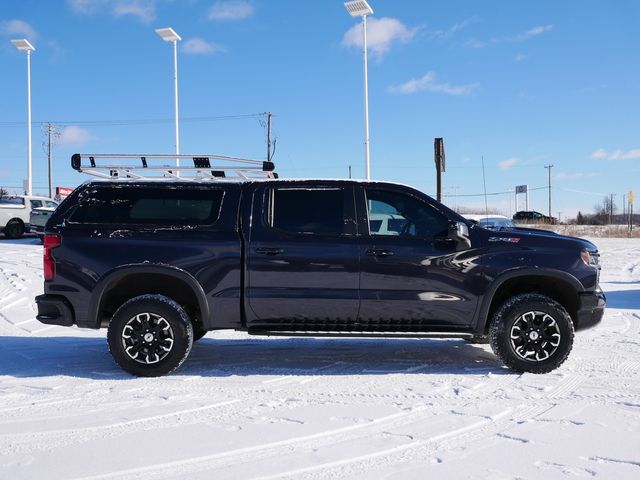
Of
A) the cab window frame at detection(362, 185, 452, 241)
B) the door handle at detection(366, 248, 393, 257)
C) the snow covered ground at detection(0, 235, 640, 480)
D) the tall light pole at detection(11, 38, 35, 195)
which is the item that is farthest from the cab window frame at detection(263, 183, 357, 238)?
the tall light pole at detection(11, 38, 35, 195)

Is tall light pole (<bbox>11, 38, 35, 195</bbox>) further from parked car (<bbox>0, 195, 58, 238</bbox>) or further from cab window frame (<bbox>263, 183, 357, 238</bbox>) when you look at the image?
cab window frame (<bbox>263, 183, 357, 238</bbox>)

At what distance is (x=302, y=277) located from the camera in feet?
17.8

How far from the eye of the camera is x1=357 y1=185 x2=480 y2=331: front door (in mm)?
5430

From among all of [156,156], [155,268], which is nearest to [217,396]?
[155,268]

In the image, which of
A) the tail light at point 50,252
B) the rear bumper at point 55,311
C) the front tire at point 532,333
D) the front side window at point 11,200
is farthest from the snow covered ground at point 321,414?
the front side window at point 11,200

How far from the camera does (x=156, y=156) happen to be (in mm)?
5812

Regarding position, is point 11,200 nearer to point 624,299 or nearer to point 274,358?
point 274,358

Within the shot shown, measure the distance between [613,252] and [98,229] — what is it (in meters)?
21.8

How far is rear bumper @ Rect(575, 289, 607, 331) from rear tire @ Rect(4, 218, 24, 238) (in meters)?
23.1

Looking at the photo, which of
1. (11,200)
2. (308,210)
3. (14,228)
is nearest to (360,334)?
(308,210)

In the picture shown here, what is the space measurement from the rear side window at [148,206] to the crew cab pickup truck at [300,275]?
0.04 ft

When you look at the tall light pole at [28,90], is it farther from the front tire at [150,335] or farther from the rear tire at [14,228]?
the front tire at [150,335]

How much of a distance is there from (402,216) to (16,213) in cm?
2197

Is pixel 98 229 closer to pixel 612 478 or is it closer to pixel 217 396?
pixel 217 396
